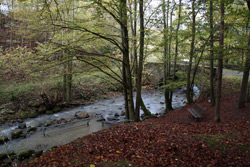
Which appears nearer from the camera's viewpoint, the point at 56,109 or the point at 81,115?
the point at 81,115

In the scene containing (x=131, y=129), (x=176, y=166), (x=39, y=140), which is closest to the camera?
(x=176, y=166)

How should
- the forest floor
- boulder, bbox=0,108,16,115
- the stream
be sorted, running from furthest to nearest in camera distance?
boulder, bbox=0,108,16,115
the stream
the forest floor

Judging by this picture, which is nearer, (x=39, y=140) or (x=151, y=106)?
(x=39, y=140)

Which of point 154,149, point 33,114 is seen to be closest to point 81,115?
point 33,114

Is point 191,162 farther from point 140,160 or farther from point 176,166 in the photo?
point 140,160

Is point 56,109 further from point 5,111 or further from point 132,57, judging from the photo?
point 132,57

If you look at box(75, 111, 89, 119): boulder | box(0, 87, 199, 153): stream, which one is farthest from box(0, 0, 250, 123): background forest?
box(75, 111, 89, 119): boulder

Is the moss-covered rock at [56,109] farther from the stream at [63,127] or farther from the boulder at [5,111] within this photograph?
the boulder at [5,111]

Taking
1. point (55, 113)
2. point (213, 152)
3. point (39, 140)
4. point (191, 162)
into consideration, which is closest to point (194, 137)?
point (213, 152)

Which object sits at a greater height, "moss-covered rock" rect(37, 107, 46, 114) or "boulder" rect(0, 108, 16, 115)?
"boulder" rect(0, 108, 16, 115)

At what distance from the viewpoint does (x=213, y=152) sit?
13.1 ft

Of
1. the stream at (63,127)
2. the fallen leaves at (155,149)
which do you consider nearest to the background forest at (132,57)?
the stream at (63,127)

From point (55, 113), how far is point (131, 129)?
327 inches

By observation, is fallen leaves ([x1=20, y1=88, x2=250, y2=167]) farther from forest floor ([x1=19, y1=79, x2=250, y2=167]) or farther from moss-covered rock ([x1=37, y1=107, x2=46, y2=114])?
moss-covered rock ([x1=37, y1=107, x2=46, y2=114])
